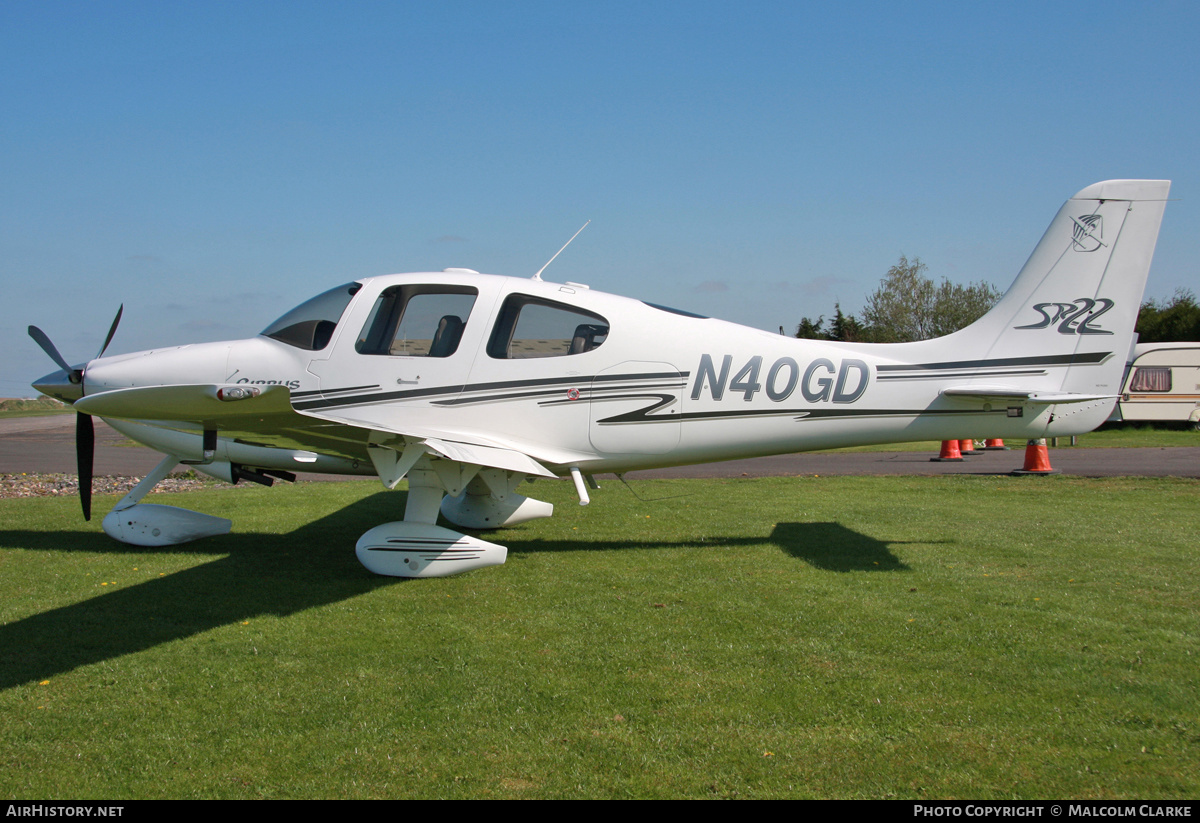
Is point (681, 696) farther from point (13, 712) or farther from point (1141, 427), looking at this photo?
point (1141, 427)

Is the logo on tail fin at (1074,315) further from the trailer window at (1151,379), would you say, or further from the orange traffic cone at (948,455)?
the trailer window at (1151,379)

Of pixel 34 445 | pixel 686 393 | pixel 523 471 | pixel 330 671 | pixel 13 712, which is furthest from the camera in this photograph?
pixel 34 445

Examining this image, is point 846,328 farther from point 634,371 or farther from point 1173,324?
point 634,371

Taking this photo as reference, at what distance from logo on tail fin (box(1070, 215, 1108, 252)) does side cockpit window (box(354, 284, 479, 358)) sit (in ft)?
18.7

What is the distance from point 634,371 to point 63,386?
5.33 m

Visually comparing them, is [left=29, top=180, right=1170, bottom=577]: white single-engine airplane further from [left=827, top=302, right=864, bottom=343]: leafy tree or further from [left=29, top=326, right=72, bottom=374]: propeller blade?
[left=827, top=302, right=864, bottom=343]: leafy tree

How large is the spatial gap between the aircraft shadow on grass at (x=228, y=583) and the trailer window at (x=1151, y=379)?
67.2 ft

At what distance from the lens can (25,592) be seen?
6.19 meters

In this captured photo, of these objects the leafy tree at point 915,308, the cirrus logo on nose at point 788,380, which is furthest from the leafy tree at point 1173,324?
the cirrus logo on nose at point 788,380

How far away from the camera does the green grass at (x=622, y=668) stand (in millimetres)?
3277

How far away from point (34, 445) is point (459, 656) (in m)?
24.1

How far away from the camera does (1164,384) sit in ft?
77.7

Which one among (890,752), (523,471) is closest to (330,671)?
(523,471)

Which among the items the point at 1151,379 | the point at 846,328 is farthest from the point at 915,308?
the point at 1151,379
